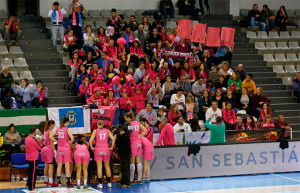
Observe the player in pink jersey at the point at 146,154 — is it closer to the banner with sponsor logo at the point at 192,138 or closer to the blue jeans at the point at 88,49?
the banner with sponsor logo at the point at 192,138

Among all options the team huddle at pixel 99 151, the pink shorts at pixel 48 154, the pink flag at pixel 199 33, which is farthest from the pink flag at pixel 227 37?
the pink shorts at pixel 48 154

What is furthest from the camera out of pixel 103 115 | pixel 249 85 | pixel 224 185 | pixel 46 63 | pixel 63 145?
pixel 46 63

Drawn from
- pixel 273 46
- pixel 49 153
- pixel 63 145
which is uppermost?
pixel 273 46

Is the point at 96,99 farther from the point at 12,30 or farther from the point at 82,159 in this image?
the point at 12,30

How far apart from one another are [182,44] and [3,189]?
9.96 m

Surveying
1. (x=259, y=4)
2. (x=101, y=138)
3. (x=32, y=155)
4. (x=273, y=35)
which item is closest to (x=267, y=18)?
(x=273, y=35)

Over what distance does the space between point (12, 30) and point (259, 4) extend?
501 inches

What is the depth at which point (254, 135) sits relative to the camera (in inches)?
733

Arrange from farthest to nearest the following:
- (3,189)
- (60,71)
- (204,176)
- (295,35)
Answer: (295,35) < (60,71) < (204,176) < (3,189)

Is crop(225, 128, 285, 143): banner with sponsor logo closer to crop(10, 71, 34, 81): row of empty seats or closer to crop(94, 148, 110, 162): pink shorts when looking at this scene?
crop(94, 148, 110, 162): pink shorts

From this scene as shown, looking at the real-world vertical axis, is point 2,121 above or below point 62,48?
below

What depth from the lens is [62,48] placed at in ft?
78.5

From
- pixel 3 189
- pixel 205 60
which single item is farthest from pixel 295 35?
pixel 3 189

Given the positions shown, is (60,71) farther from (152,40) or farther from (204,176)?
(204,176)
